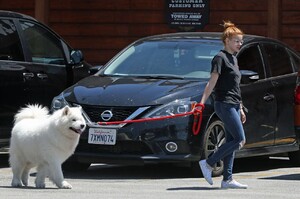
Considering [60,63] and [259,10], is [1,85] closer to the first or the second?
[60,63]

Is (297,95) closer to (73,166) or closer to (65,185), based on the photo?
(73,166)

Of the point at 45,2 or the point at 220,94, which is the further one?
the point at 45,2

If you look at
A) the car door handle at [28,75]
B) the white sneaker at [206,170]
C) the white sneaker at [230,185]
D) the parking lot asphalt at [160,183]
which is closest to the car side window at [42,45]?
the car door handle at [28,75]

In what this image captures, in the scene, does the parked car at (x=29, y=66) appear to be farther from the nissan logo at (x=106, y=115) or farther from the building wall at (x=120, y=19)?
the building wall at (x=120, y=19)

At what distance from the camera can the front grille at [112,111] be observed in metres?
12.1

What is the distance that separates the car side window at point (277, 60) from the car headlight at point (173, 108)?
1899mm

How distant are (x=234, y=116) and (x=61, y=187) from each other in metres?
1.95

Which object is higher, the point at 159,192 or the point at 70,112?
the point at 70,112

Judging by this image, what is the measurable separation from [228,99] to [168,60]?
2.25m

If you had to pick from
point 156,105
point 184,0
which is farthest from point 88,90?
point 184,0

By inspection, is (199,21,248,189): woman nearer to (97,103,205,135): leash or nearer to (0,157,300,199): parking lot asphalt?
(0,157,300,199): parking lot asphalt

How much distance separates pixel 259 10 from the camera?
18.9 m

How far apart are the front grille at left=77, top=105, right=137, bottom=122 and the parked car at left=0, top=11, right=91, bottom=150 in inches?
59.1

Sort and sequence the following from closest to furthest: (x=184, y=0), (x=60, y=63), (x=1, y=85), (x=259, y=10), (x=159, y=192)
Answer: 1. (x=159, y=192)
2. (x=1, y=85)
3. (x=60, y=63)
4. (x=184, y=0)
5. (x=259, y=10)
